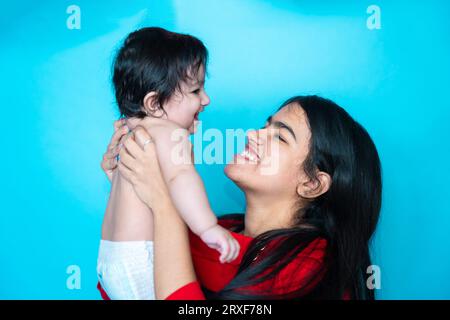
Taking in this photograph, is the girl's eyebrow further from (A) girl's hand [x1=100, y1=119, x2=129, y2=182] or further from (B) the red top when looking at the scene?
(A) girl's hand [x1=100, y1=119, x2=129, y2=182]

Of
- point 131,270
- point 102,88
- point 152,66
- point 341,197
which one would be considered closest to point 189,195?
point 131,270

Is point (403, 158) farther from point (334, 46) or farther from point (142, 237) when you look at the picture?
point (142, 237)

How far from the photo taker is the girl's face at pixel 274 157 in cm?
146

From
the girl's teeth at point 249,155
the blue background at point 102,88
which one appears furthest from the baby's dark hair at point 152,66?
the blue background at point 102,88

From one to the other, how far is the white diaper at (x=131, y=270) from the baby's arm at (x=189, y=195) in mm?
179

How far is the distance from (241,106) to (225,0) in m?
0.46

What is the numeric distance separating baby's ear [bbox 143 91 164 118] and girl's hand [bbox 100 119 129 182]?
15 cm

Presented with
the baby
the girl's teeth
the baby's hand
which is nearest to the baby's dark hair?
the baby

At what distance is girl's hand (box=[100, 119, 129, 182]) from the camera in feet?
4.99

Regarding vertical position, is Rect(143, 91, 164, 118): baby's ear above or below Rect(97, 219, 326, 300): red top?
above

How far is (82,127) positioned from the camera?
84.1 inches

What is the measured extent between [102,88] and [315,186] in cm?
110

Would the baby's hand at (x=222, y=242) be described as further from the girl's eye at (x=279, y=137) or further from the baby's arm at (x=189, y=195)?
the girl's eye at (x=279, y=137)
